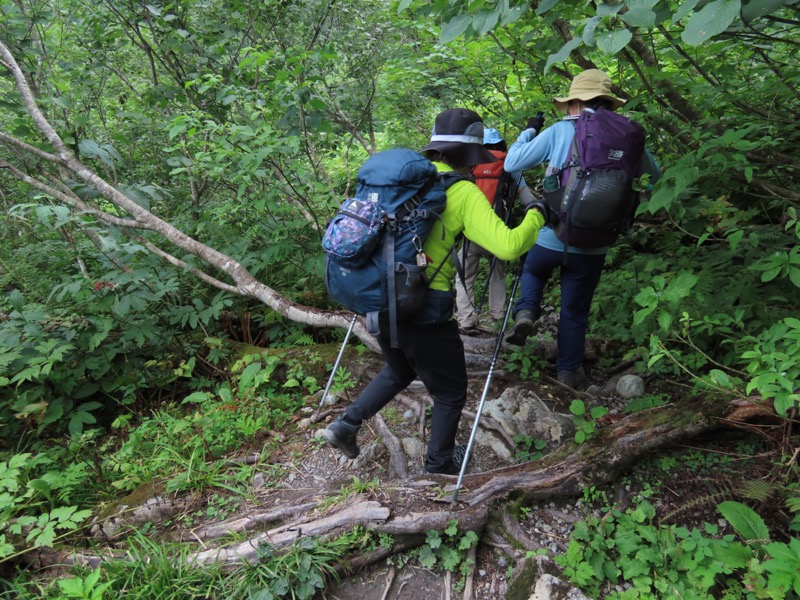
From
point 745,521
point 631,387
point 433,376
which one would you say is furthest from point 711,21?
point 631,387

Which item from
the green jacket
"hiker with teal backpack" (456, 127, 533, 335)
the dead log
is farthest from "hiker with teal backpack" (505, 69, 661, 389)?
the dead log

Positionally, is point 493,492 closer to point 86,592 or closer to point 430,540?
point 430,540

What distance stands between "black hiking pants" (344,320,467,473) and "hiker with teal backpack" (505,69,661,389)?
1.30 m

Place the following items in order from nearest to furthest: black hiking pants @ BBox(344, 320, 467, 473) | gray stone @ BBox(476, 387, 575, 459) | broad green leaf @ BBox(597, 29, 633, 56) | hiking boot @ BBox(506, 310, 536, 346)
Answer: broad green leaf @ BBox(597, 29, 633, 56)
black hiking pants @ BBox(344, 320, 467, 473)
gray stone @ BBox(476, 387, 575, 459)
hiking boot @ BBox(506, 310, 536, 346)

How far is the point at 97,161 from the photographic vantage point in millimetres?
6852

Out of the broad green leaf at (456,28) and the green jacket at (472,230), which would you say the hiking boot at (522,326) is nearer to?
the green jacket at (472,230)

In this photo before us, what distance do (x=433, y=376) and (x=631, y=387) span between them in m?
2.12

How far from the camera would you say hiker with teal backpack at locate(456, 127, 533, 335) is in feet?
13.9

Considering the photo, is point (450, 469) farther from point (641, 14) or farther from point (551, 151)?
point (641, 14)

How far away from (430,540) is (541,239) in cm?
254

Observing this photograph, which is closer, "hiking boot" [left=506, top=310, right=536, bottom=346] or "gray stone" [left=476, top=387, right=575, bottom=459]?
"gray stone" [left=476, top=387, right=575, bottom=459]

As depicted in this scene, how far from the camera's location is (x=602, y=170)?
321 centimetres

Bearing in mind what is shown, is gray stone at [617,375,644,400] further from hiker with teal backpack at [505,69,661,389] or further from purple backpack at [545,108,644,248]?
purple backpack at [545,108,644,248]

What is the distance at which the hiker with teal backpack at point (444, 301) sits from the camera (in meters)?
2.68
